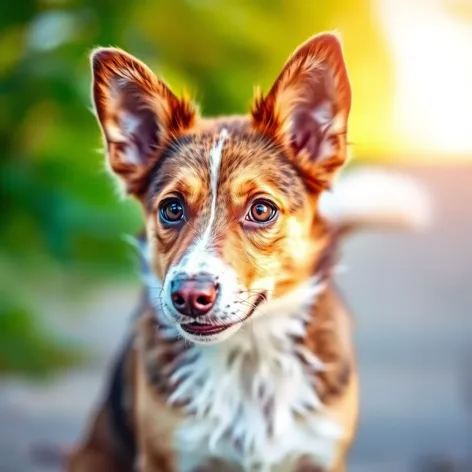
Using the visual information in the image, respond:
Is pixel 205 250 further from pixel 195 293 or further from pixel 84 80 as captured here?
pixel 84 80

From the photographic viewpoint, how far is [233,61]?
1381 millimetres

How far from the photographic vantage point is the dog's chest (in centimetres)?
94

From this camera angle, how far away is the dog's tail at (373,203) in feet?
3.80

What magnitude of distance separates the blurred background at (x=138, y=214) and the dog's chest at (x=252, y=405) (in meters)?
0.29

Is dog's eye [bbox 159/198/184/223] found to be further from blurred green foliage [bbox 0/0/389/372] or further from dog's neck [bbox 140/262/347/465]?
blurred green foliage [bbox 0/0/389/372]

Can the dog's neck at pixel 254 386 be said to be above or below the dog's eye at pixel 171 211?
below

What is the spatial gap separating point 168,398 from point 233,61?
0.62 metres

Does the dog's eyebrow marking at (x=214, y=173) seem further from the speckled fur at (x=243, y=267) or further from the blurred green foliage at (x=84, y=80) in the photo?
the blurred green foliage at (x=84, y=80)

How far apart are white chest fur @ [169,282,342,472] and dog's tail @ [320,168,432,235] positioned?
0.24 meters

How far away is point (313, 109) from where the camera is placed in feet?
2.82

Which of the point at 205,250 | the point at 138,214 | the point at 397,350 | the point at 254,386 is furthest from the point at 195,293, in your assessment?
the point at 397,350

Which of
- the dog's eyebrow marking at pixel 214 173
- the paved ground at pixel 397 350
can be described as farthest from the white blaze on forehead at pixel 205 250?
the paved ground at pixel 397 350

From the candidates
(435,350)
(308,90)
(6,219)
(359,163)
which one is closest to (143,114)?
(308,90)

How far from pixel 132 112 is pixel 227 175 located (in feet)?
0.42
